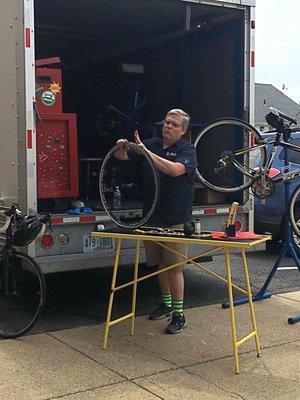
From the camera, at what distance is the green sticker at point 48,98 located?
5.60 m

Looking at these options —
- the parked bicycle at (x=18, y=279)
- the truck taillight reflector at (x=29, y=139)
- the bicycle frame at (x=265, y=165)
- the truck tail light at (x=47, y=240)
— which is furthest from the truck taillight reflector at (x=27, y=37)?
the bicycle frame at (x=265, y=165)

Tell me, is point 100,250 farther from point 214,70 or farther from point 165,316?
point 214,70

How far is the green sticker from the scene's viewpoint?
560cm

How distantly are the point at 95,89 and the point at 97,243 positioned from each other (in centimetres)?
423

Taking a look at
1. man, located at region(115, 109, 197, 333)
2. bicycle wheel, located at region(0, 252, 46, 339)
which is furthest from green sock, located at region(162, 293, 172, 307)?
bicycle wheel, located at region(0, 252, 46, 339)

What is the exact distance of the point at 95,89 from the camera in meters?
9.22

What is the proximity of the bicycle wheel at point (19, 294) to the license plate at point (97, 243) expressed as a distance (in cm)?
59

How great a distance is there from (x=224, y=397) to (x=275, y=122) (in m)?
2.96

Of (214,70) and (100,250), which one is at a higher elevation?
(214,70)

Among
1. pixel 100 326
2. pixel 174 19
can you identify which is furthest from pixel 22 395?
pixel 174 19

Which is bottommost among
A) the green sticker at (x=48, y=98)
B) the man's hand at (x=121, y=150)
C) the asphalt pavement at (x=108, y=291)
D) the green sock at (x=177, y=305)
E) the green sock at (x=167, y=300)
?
the asphalt pavement at (x=108, y=291)

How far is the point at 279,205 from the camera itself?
8.80 metres

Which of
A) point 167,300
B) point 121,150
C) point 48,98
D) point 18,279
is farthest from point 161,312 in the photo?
point 48,98

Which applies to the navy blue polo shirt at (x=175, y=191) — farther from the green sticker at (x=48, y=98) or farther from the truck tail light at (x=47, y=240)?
the green sticker at (x=48, y=98)
